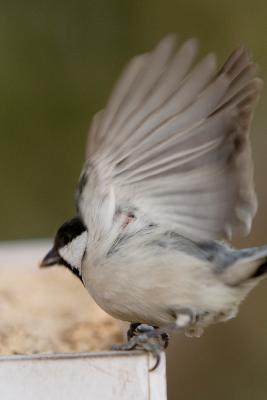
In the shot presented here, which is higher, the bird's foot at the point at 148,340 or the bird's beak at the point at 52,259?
the bird's beak at the point at 52,259

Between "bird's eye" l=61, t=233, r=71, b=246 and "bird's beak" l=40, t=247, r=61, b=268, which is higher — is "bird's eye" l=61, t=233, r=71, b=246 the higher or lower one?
the higher one

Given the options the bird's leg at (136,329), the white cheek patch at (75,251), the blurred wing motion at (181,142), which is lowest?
the bird's leg at (136,329)

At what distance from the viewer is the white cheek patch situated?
1.85 metres

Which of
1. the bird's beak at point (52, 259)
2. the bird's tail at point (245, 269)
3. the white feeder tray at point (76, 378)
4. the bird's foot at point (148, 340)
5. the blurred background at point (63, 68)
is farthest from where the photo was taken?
the blurred background at point (63, 68)

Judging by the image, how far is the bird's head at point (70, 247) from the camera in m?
1.84

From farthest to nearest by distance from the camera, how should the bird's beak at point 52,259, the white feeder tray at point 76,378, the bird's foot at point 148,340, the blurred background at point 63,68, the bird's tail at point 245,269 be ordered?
the blurred background at point 63,68, the bird's beak at point 52,259, the bird's tail at point 245,269, the bird's foot at point 148,340, the white feeder tray at point 76,378

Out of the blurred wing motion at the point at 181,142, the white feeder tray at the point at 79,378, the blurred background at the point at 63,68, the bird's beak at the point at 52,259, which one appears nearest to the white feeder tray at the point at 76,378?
the white feeder tray at the point at 79,378

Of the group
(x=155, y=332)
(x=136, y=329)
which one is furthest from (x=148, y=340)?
(x=136, y=329)

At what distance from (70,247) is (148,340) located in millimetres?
251

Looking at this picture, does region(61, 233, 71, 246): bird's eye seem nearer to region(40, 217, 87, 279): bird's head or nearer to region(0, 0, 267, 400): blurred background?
region(40, 217, 87, 279): bird's head

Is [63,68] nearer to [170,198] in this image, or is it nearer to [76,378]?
[170,198]

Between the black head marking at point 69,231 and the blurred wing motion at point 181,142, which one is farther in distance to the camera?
the black head marking at point 69,231

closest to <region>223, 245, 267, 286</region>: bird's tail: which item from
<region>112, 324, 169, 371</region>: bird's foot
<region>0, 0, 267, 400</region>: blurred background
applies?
<region>112, 324, 169, 371</region>: bird's foot

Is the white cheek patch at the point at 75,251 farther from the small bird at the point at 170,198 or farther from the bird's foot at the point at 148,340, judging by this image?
the bird's foot at the point at 148,340
